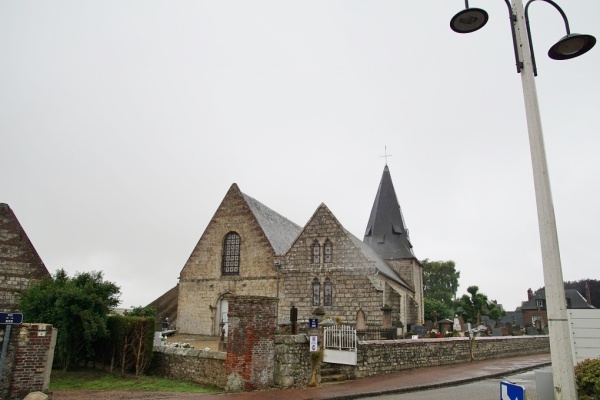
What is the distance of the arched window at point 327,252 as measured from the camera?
80.3 ft

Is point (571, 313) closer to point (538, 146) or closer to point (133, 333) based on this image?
point (538, 146)

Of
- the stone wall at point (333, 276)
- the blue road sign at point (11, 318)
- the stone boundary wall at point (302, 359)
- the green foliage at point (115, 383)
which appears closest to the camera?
the blue road sign at point (11, 318)

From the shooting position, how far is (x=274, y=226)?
31406 millimetres

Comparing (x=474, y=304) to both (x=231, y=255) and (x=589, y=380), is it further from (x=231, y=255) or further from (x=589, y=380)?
(x=589, y=380)

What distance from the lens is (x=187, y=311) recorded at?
29.0 meters

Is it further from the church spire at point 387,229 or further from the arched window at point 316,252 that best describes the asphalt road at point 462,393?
the church spire at point 387,229

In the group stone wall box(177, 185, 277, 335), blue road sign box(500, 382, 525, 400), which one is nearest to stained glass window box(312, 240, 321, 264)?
stone wall box(177, 185, 277, 335)

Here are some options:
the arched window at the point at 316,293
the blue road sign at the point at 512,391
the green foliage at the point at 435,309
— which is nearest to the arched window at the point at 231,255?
the arched window at the point at 316,293

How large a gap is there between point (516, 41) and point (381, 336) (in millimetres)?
13680

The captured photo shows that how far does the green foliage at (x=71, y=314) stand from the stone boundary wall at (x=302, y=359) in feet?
7.59

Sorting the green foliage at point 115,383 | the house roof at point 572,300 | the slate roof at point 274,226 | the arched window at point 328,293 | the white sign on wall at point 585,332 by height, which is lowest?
the green foliage at point 115,383

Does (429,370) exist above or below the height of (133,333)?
below

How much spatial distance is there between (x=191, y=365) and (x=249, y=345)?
3343mm

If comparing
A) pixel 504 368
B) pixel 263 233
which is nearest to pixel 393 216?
pixel 263 233
